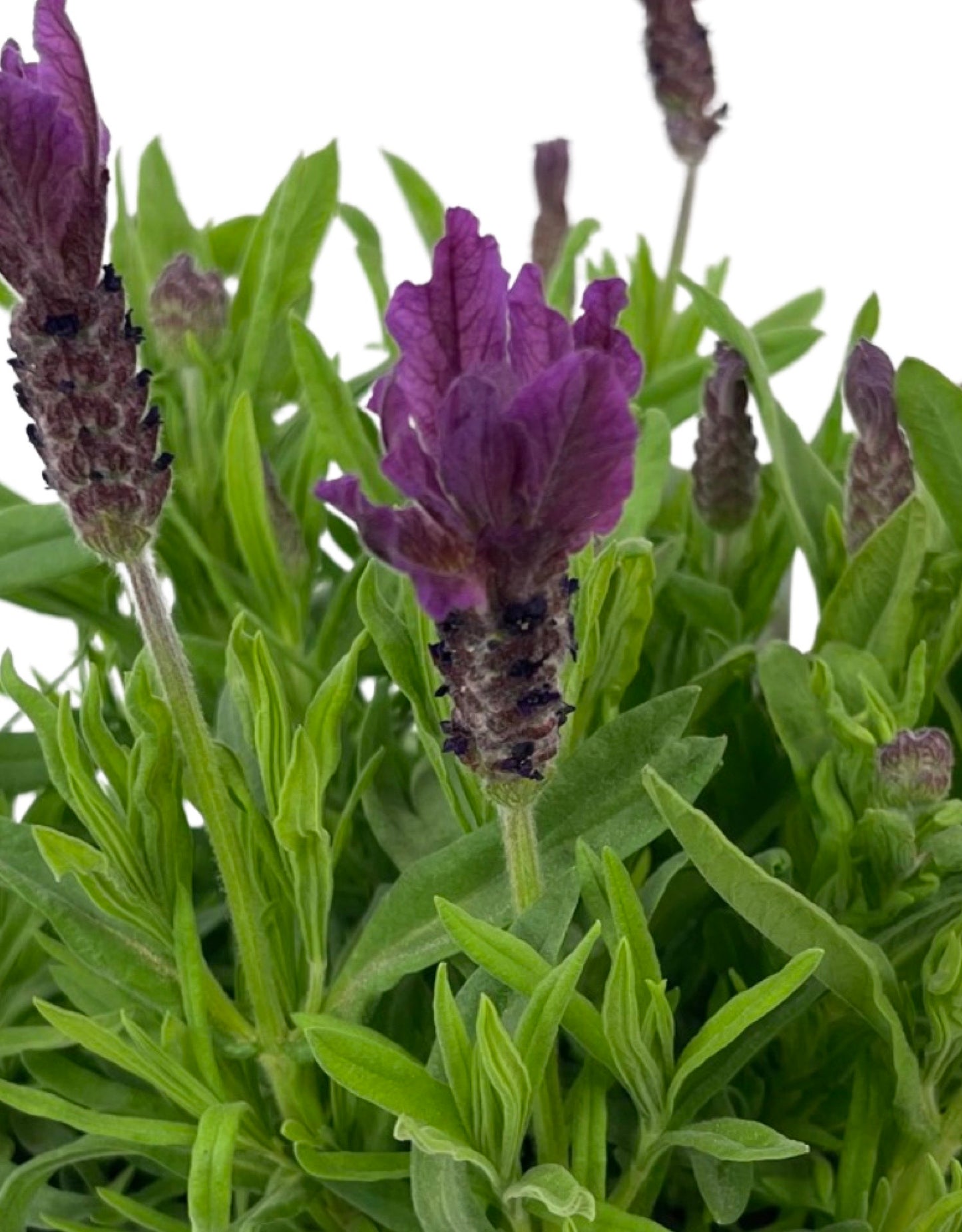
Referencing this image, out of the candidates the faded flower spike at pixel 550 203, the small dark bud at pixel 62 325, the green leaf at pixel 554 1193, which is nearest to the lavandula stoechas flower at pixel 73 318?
the small dark bud at pixel 62 325

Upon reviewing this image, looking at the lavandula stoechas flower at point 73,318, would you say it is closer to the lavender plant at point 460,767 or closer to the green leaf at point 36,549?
the lavender plant at point 460,767

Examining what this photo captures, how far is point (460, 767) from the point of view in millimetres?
792

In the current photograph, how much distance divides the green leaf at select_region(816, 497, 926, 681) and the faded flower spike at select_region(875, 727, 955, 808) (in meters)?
0.12

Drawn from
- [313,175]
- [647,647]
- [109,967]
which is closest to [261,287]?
[313,175]

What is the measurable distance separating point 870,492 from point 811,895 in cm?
20

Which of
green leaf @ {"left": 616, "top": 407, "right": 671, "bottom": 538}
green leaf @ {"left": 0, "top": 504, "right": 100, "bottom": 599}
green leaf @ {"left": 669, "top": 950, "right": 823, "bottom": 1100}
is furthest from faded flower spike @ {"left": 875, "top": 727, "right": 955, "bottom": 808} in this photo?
green leaf @ {"left": 0, "top": 504, "right": 100, "bottom": 599}

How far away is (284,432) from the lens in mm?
1100

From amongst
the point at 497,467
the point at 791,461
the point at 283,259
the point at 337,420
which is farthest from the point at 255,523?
the point at 497,467

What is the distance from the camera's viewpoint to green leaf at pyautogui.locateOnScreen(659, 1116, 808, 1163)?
0.65 m

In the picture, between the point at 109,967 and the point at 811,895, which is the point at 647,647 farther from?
the point at 109,967

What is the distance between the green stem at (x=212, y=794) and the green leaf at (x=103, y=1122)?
0.05 metres

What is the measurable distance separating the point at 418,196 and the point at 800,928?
668 millimetres

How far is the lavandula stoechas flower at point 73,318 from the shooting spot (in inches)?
24.0

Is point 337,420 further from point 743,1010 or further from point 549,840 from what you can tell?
point 743,1010
